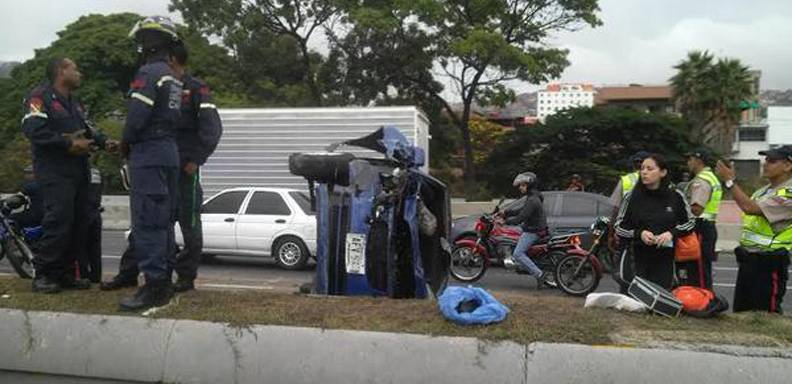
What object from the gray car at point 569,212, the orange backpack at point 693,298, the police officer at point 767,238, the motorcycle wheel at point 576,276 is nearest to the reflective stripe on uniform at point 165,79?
the orange backpack at point 693,298

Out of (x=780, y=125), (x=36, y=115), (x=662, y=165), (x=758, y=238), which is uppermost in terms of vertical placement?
(x=780, y=125)

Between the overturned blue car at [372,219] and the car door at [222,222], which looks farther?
the car door at [222,222]

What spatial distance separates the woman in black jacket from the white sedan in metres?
7.29

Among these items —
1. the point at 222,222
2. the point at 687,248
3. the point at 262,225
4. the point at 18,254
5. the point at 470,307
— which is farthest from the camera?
the point at 222,222

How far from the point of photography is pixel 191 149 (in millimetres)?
5418

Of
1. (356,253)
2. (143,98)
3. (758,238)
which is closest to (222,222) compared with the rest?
(356,253)

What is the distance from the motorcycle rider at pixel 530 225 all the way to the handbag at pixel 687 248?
4731 millimetres

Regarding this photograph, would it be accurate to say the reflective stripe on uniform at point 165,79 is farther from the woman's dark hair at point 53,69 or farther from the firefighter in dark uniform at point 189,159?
the woman's dark hair at point 53,69

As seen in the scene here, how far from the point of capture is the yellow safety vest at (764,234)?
5.41 meters

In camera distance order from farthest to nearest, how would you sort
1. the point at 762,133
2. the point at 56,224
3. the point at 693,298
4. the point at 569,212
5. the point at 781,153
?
the point at 762,133
the point at 569,212
the point at 781,153
the point at 56,224
the point at 693,298

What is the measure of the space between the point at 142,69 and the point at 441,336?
252 centimetres

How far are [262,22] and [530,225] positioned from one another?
25854mm

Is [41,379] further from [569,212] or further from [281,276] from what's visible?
[569,212]

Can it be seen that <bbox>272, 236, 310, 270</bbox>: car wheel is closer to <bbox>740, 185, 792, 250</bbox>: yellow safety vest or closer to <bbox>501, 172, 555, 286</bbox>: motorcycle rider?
<bbox>501, 172, 555, 286</bbox>: motorcycle rider
